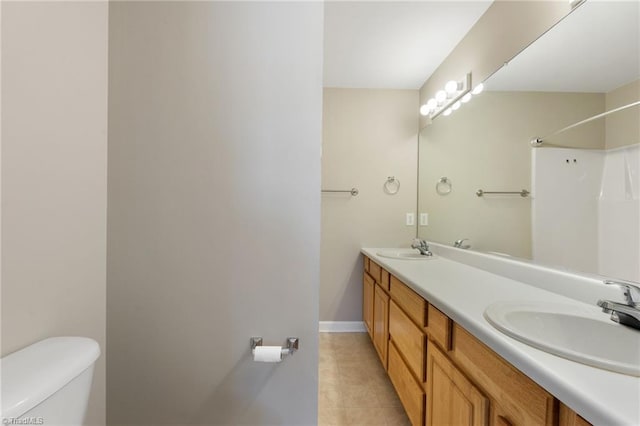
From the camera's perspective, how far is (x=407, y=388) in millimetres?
1240

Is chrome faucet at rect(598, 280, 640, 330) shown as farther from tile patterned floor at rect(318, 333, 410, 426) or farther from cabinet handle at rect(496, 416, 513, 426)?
tile patterned floor at rect(318, 333, 410, 426)

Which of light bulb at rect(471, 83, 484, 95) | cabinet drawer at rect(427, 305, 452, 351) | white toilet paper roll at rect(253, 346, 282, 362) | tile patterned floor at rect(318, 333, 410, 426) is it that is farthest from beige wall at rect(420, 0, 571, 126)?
tile patterned floor at rect(318, 333, 410, 426)

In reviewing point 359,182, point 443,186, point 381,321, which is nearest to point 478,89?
point 443,186

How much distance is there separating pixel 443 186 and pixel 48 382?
2.28 meters

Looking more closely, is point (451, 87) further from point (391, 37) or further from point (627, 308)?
point (627, 308)

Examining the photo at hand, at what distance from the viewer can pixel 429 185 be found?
2.21 m

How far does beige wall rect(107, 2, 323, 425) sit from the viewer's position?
0.92m

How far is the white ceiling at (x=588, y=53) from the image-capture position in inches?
31.7

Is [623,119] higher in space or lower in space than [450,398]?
higher

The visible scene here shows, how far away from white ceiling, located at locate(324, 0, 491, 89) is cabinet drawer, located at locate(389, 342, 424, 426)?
6.68ft

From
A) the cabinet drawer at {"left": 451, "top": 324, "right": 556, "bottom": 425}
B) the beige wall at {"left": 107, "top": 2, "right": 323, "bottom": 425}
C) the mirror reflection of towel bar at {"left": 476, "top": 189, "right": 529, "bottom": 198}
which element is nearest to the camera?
the cabinet drawer at {"left": 451, "top": 324, "right": 556, "bottom": 425}

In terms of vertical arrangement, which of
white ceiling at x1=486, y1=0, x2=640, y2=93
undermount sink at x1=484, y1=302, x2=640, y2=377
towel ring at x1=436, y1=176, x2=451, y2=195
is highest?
white ceiling at x1=486, y1=0, x2=640, y2=93

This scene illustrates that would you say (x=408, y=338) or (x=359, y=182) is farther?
(x=359, y=182)

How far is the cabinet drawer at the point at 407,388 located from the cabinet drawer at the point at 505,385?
439 mm
